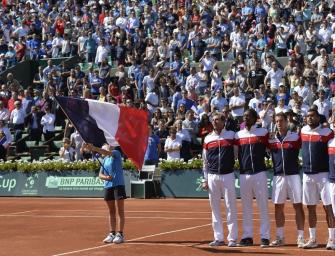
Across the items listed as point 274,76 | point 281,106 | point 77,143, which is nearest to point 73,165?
point 77,143

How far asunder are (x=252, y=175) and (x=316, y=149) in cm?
124

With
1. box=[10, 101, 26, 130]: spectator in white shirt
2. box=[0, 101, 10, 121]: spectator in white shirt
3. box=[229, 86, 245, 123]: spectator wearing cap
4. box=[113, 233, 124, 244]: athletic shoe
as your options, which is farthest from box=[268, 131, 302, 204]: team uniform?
box=[0, 101, 10, 121]: spectator in white shirt

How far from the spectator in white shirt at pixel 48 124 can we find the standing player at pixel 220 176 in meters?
18.7

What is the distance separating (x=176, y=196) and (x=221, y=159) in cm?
1287

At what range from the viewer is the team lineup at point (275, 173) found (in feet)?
51.1

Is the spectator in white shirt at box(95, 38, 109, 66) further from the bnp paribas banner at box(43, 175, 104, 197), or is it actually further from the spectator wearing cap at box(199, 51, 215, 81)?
the bnp paribas banner at box(43, 175, 104, 197)

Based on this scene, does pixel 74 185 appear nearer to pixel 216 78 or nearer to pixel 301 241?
pixel 216 78

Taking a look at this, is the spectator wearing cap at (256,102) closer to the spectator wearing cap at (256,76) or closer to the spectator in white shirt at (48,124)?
the spectator wearing cap at (256,76)

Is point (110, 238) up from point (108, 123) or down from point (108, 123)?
down

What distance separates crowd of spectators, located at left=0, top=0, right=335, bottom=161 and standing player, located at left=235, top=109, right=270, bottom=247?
A: 33.7 feet

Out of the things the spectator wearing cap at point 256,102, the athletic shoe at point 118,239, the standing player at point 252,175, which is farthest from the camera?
the spectator wearing cap at point 256,102

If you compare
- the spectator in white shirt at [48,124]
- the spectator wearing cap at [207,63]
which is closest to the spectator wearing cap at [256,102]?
the spectator wearing cap at [207,63]

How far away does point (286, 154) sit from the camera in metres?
16.0

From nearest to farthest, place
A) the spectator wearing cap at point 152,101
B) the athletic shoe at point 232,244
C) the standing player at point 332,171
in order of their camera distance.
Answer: the standing player at point 332,171
the athletic shoe at point 232,244
the spectator wearing cap at point 152,101
